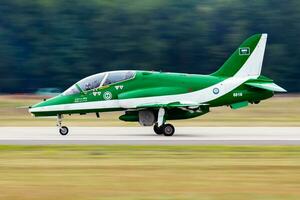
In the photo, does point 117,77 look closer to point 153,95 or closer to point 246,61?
point 153,95

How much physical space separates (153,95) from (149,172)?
41.7 feet

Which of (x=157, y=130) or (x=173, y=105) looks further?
(x=157, y=130)

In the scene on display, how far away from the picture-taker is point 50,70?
85938 millimetres

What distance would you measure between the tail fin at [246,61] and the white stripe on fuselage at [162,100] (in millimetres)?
372

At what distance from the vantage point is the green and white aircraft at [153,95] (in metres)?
30.6

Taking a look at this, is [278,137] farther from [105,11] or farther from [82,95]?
[105,11]

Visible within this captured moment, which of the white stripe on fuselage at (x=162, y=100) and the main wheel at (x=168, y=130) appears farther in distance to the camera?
the white stripe on fuselage at (x=162, y=100)

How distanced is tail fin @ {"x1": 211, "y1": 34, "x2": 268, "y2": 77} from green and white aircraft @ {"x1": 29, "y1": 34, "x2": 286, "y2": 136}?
0.29 metres

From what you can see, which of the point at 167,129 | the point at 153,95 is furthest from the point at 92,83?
the point at 167,129

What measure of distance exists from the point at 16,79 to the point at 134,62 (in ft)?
40.1

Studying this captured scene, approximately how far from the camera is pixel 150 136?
3019 cm

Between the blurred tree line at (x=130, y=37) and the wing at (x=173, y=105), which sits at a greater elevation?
the blurred tree line at (x=130, y=37)

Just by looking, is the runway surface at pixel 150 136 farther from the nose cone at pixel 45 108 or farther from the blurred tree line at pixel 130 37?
the blurred tree line at pixel 130 37

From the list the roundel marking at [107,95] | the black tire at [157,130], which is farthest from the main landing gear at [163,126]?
the roundel marking at [107,95]
